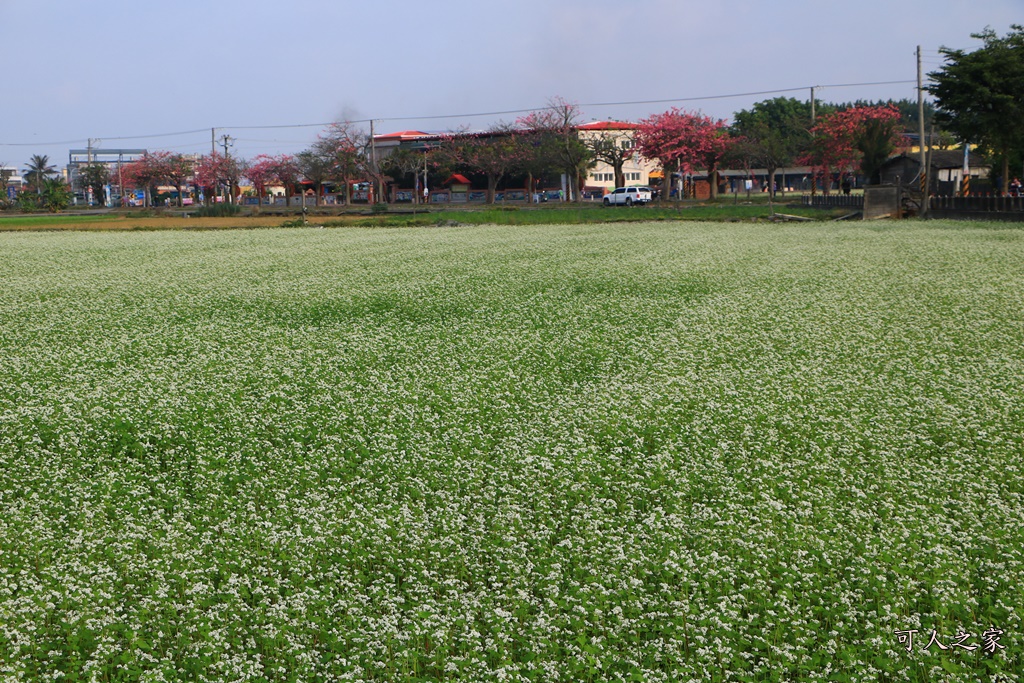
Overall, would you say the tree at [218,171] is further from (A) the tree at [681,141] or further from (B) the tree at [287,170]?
(A) the tree at [681,141]

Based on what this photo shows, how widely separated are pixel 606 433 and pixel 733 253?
69.1 feet

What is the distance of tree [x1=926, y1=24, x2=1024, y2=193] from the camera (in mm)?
46500

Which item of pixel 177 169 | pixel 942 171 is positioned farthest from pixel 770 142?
pixel 177 169

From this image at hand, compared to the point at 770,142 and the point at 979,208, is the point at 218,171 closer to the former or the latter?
the point at 770,142

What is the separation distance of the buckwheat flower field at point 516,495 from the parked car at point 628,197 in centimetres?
6004

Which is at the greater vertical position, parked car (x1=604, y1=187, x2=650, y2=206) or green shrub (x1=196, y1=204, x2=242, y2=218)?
parked car (x1=604, y1=187, x2=650, y2=206)

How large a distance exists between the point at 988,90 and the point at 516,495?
4694 centimetres

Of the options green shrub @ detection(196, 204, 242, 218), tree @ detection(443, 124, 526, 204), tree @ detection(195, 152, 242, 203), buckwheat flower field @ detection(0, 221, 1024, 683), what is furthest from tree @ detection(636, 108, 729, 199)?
buckwheat flower field @ detection(0, 221, 1024, 683)

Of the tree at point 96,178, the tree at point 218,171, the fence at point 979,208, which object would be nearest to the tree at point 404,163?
the tree at point 218,171

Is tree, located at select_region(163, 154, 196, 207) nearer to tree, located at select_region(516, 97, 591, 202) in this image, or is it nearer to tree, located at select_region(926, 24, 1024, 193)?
tree, located at select_region(516, 97, 591, 202)

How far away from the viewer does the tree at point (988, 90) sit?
4650 cm

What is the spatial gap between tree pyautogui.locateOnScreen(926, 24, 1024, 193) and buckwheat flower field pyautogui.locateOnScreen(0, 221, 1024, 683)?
3436cm

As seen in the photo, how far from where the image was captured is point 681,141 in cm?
8844

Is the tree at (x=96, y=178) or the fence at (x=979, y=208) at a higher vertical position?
the tree at (x=96, y=178)
